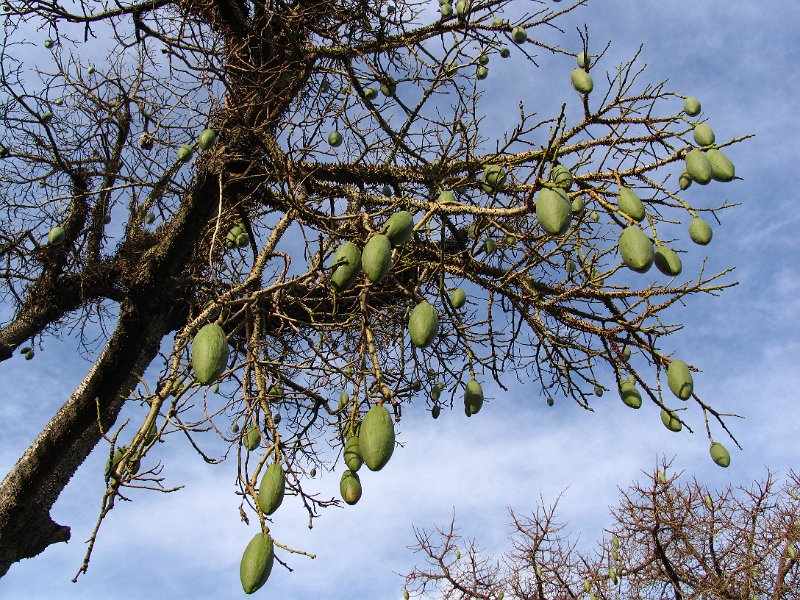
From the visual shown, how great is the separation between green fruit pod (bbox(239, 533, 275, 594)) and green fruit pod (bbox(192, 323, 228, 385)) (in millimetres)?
372

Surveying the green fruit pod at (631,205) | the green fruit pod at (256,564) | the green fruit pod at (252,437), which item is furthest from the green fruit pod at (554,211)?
the green fruit pod at (252,437)

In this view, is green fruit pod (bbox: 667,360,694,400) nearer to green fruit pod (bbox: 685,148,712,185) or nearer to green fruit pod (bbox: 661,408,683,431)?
green fruit pod (bbox: 661,408,683,431)

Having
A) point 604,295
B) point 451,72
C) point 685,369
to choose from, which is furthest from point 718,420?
point 451,72

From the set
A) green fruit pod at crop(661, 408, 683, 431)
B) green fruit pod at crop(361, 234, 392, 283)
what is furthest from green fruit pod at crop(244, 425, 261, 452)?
green fruit pod at crop(661, 408, 683, 431)

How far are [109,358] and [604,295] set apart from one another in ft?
7.68

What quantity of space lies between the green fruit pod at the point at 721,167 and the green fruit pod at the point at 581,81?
402 mm

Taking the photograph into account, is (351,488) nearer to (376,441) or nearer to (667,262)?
(376,441)

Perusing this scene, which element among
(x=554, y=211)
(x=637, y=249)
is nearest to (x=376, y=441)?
(x=554, y=211)

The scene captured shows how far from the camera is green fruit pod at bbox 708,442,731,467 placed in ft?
6.88

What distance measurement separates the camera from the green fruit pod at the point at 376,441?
1344 mm

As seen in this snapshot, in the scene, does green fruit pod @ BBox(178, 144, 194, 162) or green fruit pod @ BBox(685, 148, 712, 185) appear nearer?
green fruit pod @ BBox(685, 148, 712, 185)

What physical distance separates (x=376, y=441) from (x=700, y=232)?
47.5 inches

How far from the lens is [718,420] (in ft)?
6.86

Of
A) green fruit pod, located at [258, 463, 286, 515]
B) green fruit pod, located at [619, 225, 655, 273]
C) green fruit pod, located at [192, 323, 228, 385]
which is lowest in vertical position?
green fruit pod, located at [258, 463, 286, 515]
